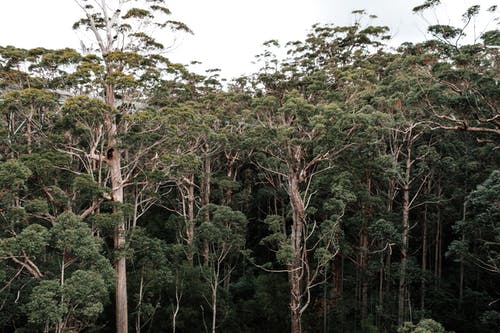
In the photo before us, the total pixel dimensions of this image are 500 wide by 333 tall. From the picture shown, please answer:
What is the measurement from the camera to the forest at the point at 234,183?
9078mm

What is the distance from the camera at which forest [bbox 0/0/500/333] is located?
29.8ft

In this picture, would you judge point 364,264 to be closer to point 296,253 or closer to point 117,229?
point 296,253

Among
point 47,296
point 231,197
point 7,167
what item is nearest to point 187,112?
point 7,167

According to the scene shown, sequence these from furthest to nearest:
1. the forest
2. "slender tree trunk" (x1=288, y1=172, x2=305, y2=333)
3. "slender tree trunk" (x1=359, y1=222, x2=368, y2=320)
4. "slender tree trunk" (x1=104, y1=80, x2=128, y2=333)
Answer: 1. "slender tree trunk" (x1=359, y1=222, x2=368, y2=320)
2. "slender tree trunk" (x1=288, y1=172, x2=305, y2=333)
3. "slender tree trunk" (x1=104, y1=80, x2=128, y2=333)
4. the forest

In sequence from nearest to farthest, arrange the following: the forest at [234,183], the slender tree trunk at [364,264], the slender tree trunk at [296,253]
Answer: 1. the forest at [234,183]
2. the slender tree trunk at [296,253]
3. the slender tree trunk at [364,264]

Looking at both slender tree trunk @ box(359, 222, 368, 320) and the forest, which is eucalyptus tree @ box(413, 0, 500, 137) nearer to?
the forest

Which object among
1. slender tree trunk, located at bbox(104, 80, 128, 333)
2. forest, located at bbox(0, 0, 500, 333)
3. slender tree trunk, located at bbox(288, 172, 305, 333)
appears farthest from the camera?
slender tree trunk, located at bbox(288, 172, 305, 333)

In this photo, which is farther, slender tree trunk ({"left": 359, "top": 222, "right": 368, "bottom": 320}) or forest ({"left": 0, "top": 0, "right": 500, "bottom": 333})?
slender tree trunk ({"left": 359, "top": 222, "right": 368, "bottom": 320})

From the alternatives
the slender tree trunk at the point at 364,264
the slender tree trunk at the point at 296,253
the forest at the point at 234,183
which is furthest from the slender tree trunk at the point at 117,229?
the slender tree trunk at the point at 364,264

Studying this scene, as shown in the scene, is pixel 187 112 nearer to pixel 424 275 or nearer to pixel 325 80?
pixel 325 80

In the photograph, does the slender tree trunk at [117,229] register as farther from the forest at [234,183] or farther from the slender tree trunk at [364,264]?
the slender tree trunk at [364,264]

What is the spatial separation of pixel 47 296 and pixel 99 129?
16.0ft

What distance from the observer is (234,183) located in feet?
54.9

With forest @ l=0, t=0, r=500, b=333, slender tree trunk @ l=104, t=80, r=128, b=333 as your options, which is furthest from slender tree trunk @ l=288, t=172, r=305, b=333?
slender tree trunk @ l=104, t=80, r=128, b=333
